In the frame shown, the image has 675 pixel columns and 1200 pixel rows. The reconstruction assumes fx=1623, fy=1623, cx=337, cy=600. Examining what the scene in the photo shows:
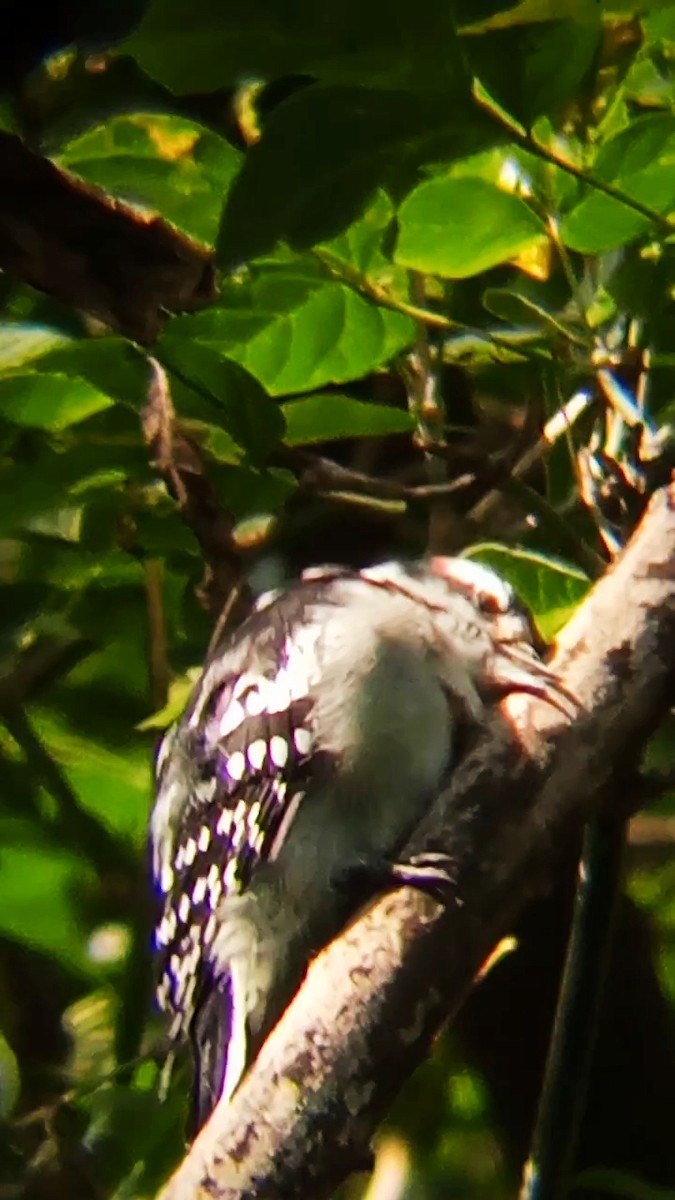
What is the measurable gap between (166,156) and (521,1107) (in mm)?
700

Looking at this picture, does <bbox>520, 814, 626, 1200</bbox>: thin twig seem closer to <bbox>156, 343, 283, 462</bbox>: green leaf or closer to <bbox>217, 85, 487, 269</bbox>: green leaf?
<bbox>156, 343, 283, 462</bbox>: green leaf

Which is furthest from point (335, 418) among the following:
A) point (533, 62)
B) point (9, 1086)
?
point (9, 1086)

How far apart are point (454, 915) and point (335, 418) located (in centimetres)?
23

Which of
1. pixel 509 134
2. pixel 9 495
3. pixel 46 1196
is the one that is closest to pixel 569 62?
pixel 509 134

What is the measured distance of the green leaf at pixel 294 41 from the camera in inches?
18.0

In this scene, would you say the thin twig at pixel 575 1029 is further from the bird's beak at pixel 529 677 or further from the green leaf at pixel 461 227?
the green leaf at pixel 461 227

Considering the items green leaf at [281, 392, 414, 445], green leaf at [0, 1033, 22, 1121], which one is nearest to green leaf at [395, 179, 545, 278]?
green leaf at [281, 392, 414, 445]

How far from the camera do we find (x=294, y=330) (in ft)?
2.11

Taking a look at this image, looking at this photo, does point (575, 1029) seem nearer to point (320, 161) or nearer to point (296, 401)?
point (296, 401)

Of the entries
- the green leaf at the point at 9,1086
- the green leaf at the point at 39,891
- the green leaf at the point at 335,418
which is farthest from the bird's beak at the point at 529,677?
the green leaf at the point at 9,1086

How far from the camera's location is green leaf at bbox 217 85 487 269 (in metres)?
0.47

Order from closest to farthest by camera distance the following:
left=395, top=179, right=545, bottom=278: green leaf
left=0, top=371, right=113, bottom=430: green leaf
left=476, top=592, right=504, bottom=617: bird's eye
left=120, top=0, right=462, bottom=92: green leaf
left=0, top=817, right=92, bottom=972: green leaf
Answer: left=120, top=0, right=462, bottom=92: green leaf, left=395, top=179, right=545, bottom=278: green leaf, left=0, top=371, right=113, bottom=430: green leaf, left=476, top=592, right=504, bottom=617: bird's eye, left=0, top=817, right=92, bottom=972: green leaf

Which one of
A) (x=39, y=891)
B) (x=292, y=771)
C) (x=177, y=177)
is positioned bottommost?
(x=39, y=891)

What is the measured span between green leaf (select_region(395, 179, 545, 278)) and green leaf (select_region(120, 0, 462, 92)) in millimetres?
88
